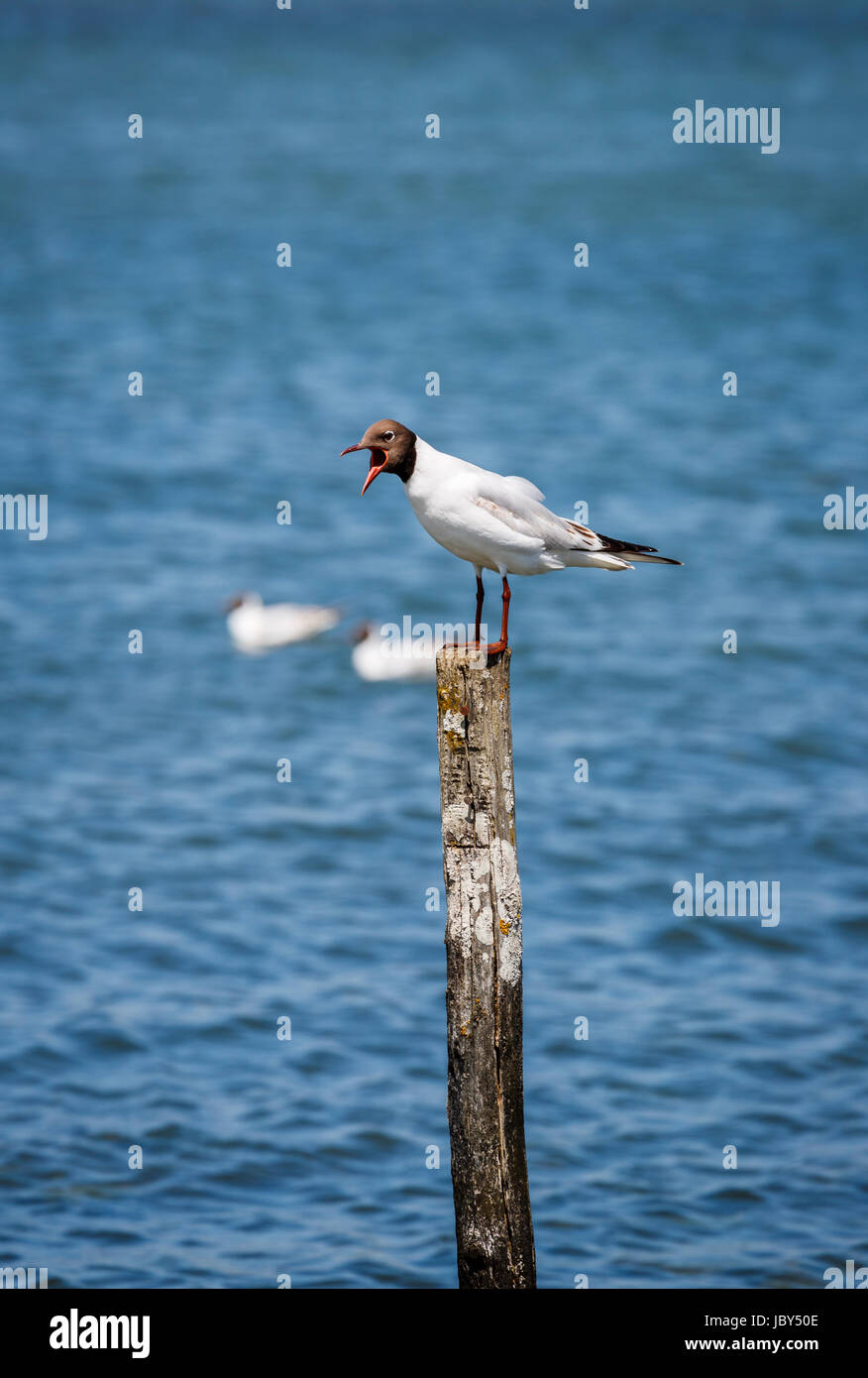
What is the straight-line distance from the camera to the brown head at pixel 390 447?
6.33 metres

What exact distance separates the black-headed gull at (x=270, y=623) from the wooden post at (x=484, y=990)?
45.7ft

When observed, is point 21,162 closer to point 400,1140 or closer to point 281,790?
point 281,790

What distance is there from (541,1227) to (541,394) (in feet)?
77.7

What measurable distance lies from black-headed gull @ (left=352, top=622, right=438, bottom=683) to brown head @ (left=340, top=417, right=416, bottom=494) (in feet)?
41.0

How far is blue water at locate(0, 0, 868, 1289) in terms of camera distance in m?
9.98

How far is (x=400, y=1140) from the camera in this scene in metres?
10.3

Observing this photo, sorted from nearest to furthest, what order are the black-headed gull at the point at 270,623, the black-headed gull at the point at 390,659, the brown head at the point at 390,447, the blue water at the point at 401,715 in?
the brown head at the point at 390,447, the blue water at the point at 401,715, the black-headed gull at the point at 390,659, the black-headed gull at the point at 270,623

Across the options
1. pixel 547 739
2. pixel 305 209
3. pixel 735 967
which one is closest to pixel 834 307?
pixel 305 209

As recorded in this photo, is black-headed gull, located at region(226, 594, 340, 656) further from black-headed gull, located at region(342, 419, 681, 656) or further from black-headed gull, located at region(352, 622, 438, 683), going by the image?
black-headed gull, located at region(342, 419, 681, 656)

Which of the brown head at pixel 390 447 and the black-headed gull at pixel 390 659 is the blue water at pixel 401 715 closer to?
the black-headed gull at pixel 390 659

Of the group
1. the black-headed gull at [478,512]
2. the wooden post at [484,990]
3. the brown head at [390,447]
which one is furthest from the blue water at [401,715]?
the brown head at [390,447]

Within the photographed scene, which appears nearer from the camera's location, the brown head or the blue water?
the brown head

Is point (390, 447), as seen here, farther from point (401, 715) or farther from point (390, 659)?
point (390, 659)

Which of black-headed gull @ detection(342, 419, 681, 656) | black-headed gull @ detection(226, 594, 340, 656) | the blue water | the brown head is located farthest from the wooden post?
black-headed gull @ detection(226, 594, 340, 656)
